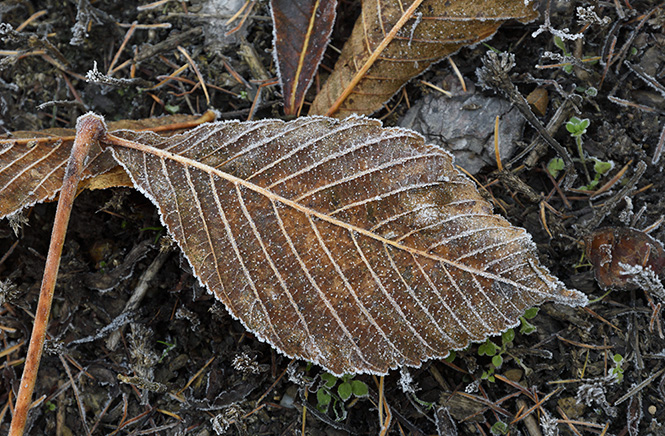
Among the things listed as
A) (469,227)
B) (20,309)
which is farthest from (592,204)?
(20,309)

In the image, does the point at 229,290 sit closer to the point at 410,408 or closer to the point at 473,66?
the point at 410,408

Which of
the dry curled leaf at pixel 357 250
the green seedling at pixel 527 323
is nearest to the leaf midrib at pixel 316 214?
the dry curled leaf at pixel 357 250

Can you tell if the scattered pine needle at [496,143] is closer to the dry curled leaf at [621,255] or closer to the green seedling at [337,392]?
the dry curled leaf at [621,255]

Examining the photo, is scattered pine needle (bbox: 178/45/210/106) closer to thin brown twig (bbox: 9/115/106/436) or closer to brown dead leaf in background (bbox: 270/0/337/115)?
brown dead leaf in background (bbox: 270/0/337/115)

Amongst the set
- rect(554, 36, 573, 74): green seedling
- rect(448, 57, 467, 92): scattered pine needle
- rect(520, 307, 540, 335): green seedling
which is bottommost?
rect(520, 307, 540, 335): green seedling

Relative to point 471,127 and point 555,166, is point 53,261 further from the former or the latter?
point 555,166

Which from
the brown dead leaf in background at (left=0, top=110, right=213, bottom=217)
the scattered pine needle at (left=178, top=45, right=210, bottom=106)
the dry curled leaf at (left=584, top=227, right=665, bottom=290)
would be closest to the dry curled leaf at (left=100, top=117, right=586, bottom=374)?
the brown dead leaf in background at (left=0, top=110, right=213, bottom=217)
